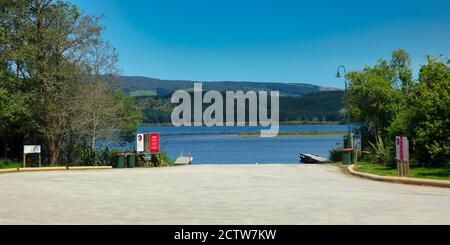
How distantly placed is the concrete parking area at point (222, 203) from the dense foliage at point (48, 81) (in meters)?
15.8

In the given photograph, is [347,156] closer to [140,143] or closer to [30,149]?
[140,143]

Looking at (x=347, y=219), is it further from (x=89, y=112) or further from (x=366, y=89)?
(x=366, y=89)

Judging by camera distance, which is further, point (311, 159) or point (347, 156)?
point (311, 159)

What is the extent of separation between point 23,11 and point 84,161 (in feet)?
32.4

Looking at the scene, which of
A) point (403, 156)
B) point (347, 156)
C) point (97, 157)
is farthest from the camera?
point (97, 157)

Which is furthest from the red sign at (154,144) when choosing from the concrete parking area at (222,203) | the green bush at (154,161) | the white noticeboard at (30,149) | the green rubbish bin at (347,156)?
the concrete parking area at (222,203)

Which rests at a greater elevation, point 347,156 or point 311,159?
point 347,156

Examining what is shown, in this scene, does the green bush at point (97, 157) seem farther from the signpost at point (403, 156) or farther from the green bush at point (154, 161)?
the signpost at point (403, 156)

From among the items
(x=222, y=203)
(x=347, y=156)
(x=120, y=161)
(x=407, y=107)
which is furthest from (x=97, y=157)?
(x=222, y=203)

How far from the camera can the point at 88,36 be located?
3641 centimetres

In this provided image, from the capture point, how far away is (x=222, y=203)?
42.8 feet

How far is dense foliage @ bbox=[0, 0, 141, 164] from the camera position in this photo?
3375cm

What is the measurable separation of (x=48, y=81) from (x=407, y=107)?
20875 millimetres

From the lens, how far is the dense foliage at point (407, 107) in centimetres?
2405
